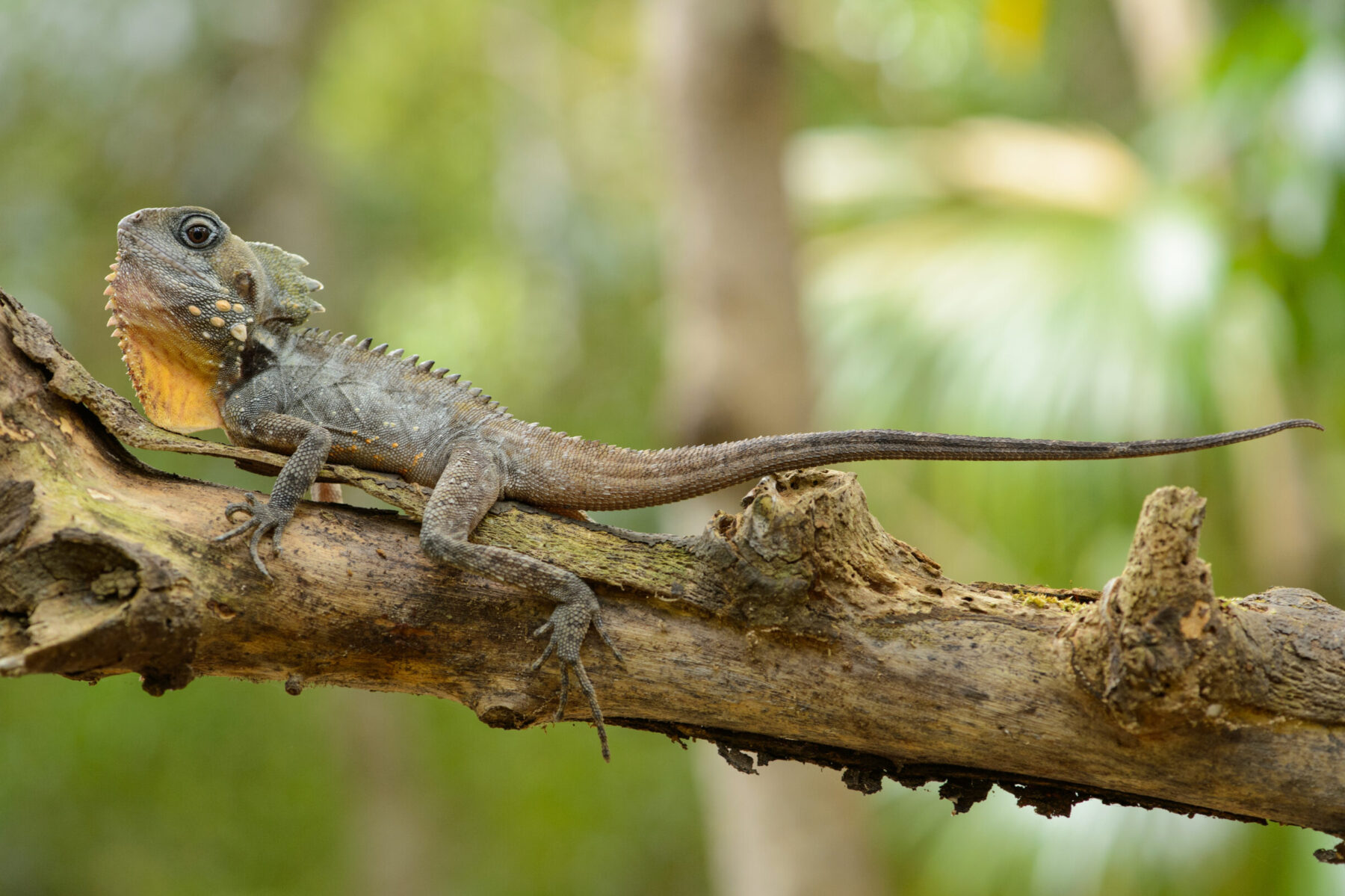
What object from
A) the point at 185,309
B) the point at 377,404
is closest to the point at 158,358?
the point at 185,309

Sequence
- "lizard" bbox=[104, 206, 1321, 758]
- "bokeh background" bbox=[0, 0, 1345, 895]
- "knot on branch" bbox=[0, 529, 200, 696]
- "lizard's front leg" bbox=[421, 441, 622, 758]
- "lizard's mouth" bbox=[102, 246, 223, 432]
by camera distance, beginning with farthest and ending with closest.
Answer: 1. "bokeh background" bbox=[0, 0, 1345, 895]
2. "lizard's mouth" bbox=[102, 246, 223, 432]
3. "lizard" bbox=[104, 206, 1321, 758]
4. "lizard's front leg" bbox=[421, 441, 622, 758]
5. "knot on branch" bbox=[0, 529, 200, 696]

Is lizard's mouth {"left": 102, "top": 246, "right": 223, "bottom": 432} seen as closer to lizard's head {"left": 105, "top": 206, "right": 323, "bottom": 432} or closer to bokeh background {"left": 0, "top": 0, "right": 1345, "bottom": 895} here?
lizard's head {"left": 105, "top": 206, "right": 323, "bottom": 432}

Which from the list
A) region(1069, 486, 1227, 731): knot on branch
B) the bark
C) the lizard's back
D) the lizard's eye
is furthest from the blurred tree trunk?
region(1069, 486, 1227, 731): knot on branch

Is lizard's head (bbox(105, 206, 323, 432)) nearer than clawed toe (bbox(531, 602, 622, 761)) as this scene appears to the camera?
No

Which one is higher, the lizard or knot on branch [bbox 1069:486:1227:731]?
the lizard

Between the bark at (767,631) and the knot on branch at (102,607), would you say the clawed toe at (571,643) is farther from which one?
the knot on branch at (102,607)

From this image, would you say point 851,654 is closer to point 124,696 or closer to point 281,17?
point 281,17
